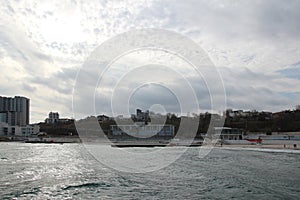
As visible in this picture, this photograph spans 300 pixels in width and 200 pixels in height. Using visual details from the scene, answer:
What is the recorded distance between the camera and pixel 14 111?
18625cm

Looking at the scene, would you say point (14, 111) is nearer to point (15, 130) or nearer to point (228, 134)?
point (15, 130)

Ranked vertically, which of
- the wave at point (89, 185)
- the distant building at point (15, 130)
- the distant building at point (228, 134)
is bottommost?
the wave at point (89, 185)

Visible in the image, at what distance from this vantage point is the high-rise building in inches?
7308

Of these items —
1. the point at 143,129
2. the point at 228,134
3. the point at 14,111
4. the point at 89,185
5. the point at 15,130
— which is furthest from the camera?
the point at 14,111

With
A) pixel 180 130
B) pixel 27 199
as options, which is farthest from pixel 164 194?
pixel 180 130

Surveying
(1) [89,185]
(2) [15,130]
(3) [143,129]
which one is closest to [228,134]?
(3) [143,129]

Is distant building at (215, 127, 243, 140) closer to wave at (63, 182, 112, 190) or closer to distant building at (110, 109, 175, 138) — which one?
distant building at (110, 109, 175, 138)

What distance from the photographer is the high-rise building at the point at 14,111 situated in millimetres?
185625

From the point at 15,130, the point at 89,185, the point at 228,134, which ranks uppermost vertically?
the point at 15,130

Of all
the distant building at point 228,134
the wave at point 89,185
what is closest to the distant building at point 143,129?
the distant building at point 228,134

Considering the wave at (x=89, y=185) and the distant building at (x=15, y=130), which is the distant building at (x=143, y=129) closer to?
the distant building at (x=15, y=130)

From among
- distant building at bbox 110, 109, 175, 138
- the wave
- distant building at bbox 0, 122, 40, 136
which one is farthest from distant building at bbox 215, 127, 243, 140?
distant building at bbox 0, 122, 40, 136

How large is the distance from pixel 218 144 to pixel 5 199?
243 ft

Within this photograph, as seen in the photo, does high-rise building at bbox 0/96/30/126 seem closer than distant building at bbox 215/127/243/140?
No
